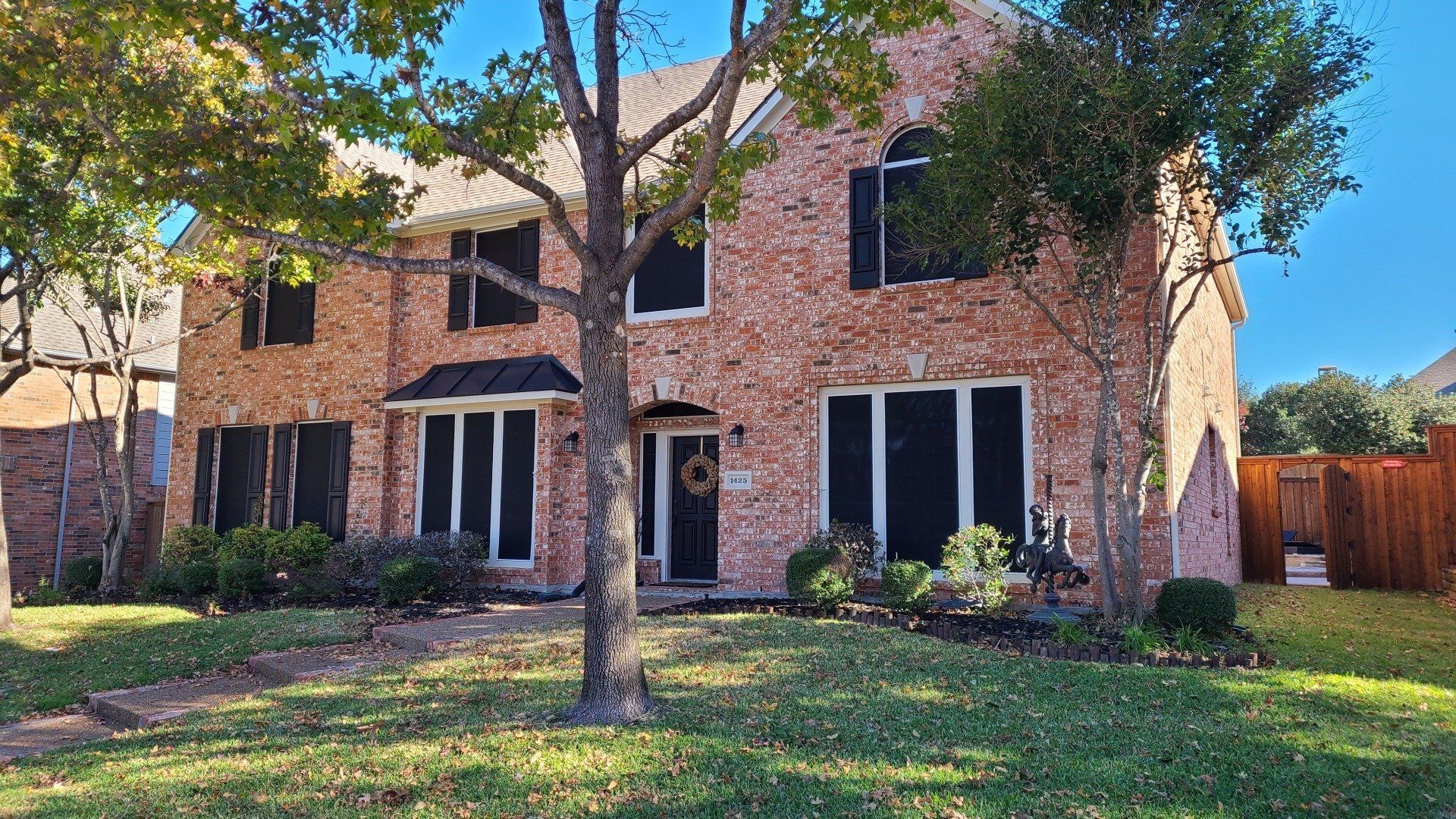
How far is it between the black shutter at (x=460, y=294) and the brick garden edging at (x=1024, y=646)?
6.80m

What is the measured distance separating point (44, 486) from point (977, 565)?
18824mm

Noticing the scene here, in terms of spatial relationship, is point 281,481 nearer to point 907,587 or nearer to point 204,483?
point 204,483

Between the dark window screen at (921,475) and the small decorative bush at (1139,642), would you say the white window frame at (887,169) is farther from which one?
the small decorative bush at (1139,642)

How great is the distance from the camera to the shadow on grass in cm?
429

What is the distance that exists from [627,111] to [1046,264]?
8.47 meters

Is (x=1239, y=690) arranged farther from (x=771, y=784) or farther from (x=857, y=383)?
(x=857, y=383)

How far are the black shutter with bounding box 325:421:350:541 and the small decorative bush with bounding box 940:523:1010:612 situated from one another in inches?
378

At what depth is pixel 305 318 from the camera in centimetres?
1567

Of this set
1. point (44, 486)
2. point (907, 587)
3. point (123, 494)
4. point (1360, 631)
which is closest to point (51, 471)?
point (44, 486)

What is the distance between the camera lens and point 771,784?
14.4ft

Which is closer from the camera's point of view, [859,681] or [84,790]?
[84,790]

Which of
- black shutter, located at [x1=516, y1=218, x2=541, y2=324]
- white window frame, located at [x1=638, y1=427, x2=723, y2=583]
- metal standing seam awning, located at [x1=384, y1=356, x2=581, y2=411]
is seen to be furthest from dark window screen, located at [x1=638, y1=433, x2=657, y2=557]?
black shutter, located at [x1=516, y1=218, x2=541, y2=324]

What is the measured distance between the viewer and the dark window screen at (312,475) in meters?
14.9

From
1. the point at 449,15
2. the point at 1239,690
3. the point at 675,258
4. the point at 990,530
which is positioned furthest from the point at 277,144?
the point at 1239,690
